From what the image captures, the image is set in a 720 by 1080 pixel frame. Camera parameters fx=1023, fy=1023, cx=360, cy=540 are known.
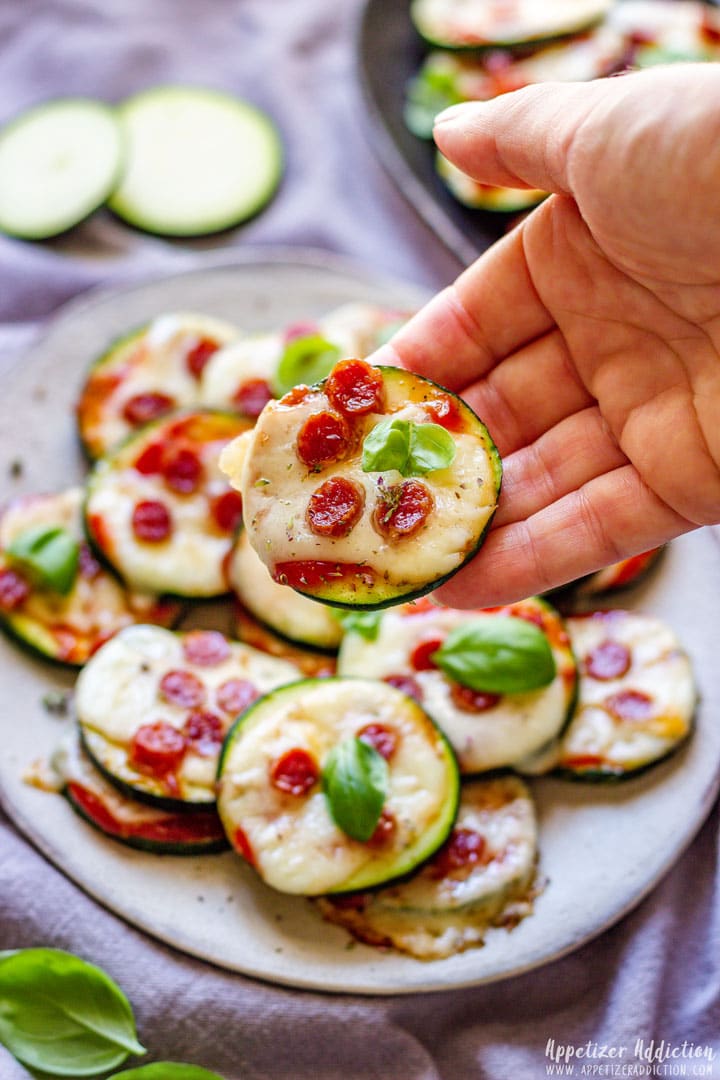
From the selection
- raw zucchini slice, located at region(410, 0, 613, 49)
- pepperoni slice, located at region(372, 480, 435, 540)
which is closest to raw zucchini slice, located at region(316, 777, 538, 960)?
pepperoni slice, located at region(372, 480, 435, 540)

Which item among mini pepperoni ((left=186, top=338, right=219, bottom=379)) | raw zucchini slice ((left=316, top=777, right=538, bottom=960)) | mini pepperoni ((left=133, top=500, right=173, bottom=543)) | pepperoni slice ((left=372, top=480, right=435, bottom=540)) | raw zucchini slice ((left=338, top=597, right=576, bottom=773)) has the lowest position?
raw zucchini slice ((left=316, top=777, right=538, bottom=960))

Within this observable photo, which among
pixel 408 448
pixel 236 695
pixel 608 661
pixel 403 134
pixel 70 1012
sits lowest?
pixel 70 1012

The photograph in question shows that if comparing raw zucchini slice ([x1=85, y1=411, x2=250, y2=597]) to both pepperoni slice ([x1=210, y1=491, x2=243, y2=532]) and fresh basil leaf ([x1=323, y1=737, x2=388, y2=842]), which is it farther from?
fresh basil leaf ([x1=323, y1=737, x2=388, y2=842])

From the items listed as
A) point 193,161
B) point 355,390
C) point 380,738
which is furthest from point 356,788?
point 193,161

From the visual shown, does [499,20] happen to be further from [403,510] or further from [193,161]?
[403,510]

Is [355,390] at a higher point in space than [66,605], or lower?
higher

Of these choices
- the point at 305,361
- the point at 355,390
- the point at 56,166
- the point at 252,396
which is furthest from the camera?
the point at 56,166
